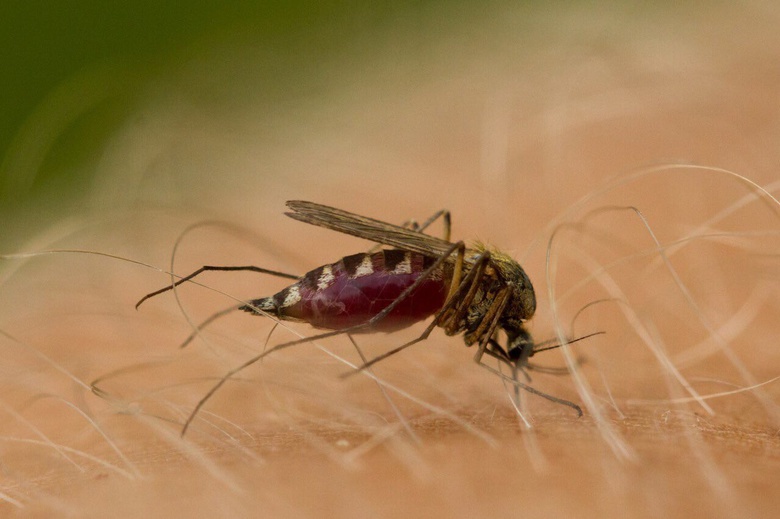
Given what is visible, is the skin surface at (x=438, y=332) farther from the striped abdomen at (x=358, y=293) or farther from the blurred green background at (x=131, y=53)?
the blurred green background at (x=131, y=53)

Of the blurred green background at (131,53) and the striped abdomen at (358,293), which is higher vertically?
the blurred green background at (131,53)

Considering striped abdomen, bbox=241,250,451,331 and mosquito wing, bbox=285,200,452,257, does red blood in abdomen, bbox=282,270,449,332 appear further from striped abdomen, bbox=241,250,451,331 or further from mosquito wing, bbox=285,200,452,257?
mosquito wing, bbox=285,200,452,257

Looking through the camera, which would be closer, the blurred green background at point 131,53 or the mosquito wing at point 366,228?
the mosquito wing at point 366,228

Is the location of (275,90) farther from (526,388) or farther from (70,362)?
(526,388)

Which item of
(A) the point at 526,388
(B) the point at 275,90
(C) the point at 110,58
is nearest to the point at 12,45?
(C) the point at 110,58

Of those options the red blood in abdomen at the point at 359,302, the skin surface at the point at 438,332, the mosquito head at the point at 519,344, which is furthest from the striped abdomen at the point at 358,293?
the mosquito head at the point at 519,344

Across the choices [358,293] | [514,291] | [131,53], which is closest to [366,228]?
[358,293]

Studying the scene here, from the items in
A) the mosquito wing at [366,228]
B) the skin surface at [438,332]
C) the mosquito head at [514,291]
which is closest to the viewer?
the skin surface at [438,332]

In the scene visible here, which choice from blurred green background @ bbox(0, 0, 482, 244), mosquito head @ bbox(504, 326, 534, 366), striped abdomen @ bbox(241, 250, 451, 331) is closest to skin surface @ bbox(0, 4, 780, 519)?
mosquito head @ bbox(504, 326, 534, 366)
